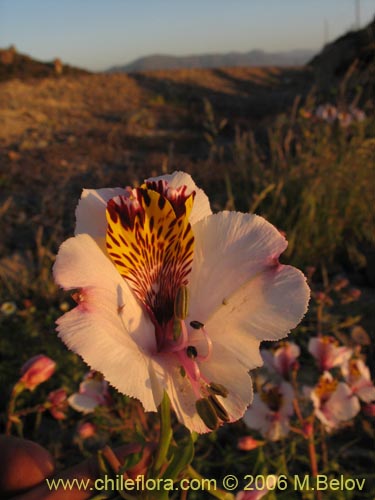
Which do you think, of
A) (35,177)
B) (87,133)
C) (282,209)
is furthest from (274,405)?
(87,133)

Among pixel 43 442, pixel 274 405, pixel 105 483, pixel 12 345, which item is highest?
pixel 105 483

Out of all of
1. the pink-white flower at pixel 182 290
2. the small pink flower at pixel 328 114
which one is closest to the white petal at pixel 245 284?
the pink-white flower at pixel 182 290

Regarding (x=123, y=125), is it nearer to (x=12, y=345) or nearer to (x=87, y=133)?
(x=87, y=133)

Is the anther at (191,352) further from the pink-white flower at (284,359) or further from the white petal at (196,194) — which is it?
the pink-white flower at (284,359)

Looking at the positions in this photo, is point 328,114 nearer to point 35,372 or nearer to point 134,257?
point 35,372

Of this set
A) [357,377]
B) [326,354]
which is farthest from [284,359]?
[357,377]
